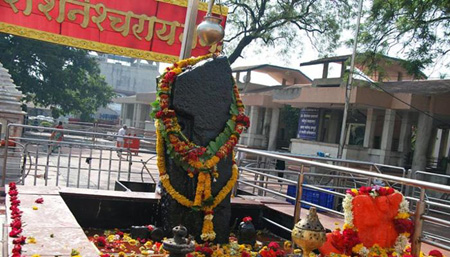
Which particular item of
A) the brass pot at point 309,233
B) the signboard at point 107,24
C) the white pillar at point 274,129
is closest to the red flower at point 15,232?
the brass pot at point 309,233

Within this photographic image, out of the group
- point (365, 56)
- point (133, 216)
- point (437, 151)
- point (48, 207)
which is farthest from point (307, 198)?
point (437, 151)

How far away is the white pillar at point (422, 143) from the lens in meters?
16.5

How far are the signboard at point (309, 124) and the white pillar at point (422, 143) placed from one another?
510 cm

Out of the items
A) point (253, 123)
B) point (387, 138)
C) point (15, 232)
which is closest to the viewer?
point (15, 232)

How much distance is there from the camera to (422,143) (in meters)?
16.6

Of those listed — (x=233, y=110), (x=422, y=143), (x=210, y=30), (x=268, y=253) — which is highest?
(x=210, y=30)

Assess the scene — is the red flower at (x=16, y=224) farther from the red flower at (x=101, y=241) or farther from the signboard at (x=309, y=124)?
the signboard at (x=309, y=124)

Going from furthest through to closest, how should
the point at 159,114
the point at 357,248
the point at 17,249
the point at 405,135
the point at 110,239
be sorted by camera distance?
1. the point at 405,135
2. the point at 159,114
3. the point at 110,239
4. the point at 357,248
5. the point at 17,249

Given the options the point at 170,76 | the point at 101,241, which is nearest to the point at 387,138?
the point at 170,76

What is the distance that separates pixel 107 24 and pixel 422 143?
465 inches

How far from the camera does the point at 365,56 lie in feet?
50.1

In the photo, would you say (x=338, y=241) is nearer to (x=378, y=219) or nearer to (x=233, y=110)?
(x=378, y=219)

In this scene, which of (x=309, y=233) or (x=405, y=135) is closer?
(x=309, y=233)

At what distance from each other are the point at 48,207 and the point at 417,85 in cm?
1760
